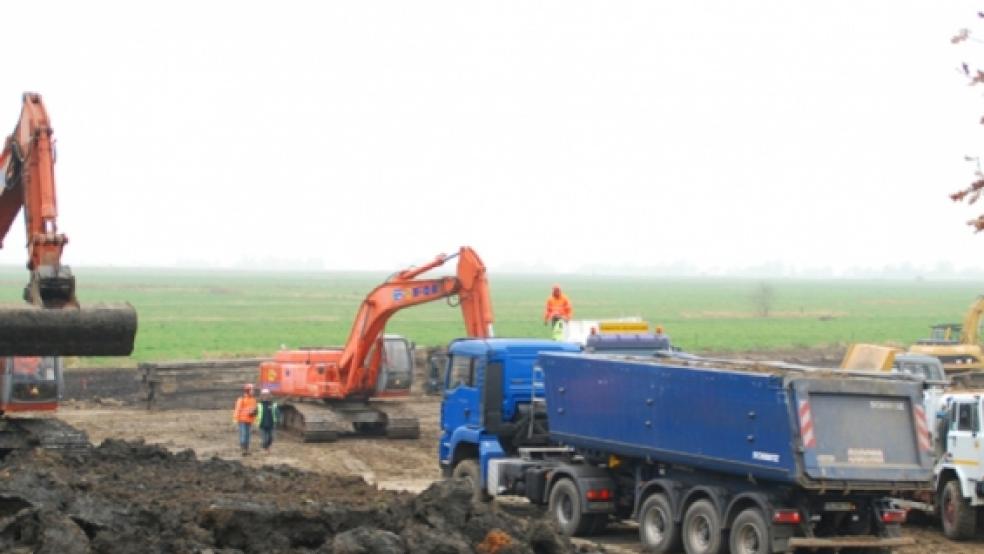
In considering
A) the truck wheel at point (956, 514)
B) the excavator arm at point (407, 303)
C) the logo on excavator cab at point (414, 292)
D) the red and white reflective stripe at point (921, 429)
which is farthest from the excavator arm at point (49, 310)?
the logo on excavator cab at point (414, 292)

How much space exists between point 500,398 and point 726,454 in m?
5.98

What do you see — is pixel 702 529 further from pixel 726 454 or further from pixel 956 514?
pixel 956 514

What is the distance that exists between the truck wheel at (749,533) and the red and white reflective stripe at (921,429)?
7.37 ft

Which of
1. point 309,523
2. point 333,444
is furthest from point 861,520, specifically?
point 333,444

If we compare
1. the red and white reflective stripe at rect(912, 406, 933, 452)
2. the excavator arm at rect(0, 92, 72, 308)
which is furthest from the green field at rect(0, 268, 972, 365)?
the red and white reflective stripe at rect(912, 406, 933, 452)

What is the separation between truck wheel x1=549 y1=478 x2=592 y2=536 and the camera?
22.6 meters

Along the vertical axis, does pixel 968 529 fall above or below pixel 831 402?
below

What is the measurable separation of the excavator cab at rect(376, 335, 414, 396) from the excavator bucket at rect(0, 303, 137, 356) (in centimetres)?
1767

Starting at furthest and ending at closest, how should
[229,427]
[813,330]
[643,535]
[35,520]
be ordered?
[813,330] < [229,427] < [643,535] < [35,520]

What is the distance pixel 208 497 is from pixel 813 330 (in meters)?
76.8

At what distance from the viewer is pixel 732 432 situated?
19438 millimetres

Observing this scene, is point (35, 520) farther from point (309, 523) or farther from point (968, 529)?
point (968, 529)

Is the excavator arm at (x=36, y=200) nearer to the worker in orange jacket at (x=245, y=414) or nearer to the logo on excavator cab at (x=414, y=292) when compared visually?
the worker in orange jacket at (x=245, y=414)

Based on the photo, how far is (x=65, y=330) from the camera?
60.1ft
